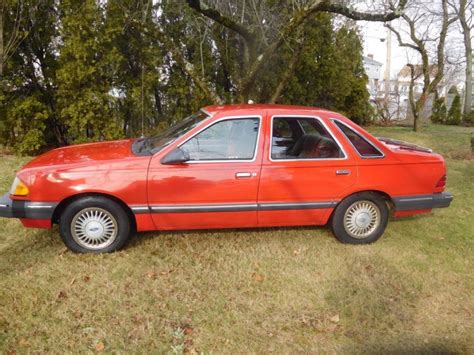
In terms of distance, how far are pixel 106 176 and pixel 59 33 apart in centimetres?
573

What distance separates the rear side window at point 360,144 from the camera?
383cm

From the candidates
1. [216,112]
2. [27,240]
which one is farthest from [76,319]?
[216,112]

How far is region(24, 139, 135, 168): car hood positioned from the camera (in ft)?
11.6

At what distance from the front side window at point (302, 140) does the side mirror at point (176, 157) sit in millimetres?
934

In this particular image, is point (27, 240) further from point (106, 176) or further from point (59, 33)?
point (59, 33)

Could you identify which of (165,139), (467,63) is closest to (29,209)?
(165,139)

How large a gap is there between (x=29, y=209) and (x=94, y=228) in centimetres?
64

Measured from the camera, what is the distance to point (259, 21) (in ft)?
22.4

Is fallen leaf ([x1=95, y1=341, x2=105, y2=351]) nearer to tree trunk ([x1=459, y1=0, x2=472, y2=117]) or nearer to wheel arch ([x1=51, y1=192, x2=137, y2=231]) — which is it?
wheel arch ([x1=51, y1=192, x2=137, y2=231])

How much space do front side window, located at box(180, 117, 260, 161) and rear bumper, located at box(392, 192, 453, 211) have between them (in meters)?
1.80

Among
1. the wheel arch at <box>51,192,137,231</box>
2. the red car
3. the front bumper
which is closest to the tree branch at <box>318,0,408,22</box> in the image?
the red car

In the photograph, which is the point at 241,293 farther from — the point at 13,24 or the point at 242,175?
the point at 13,24

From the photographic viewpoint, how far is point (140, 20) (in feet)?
23.7

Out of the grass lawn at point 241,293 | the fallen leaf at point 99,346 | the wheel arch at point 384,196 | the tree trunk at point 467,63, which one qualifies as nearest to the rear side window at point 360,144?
the wheel arch at point 384,196
